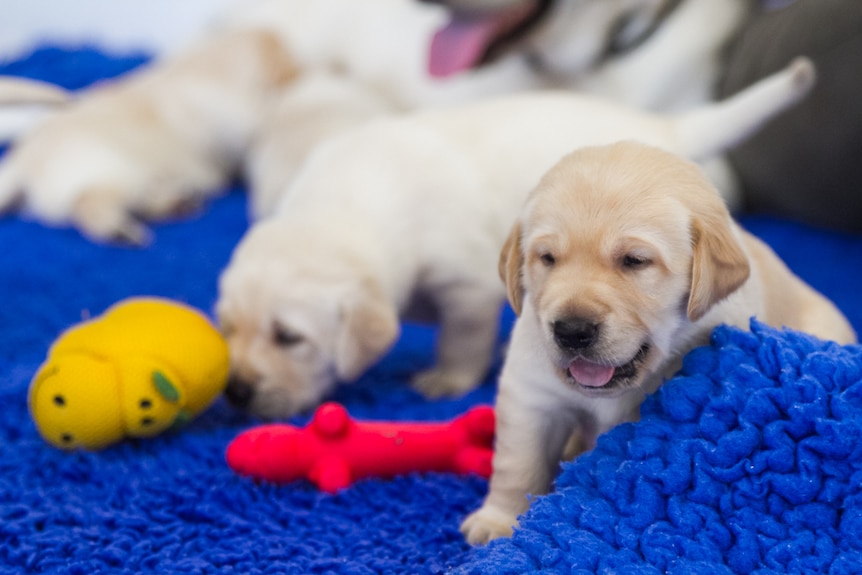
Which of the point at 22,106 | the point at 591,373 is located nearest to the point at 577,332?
the point at 591,373

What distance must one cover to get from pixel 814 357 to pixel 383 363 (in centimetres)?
139

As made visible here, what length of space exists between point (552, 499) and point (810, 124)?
2.08m

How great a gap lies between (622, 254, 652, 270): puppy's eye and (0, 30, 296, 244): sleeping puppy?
244 cm

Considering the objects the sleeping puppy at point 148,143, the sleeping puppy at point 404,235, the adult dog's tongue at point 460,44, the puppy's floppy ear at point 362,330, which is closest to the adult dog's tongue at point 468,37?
the adult dog's tongue at point 460,44

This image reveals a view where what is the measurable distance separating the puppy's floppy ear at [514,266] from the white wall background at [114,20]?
14.7ft

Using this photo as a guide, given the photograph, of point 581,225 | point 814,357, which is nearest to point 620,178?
point 581,225

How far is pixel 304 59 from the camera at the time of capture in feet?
14.9

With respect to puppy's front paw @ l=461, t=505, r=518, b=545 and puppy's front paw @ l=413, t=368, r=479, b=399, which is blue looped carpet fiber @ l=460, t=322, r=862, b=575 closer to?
puppy's front paw @ l=461, t=505, r=518, b=545

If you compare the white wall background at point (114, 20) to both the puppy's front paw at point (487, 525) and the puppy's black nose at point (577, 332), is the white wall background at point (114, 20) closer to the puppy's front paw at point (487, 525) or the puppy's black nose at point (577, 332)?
the puppy's front paw at point (487, 525)

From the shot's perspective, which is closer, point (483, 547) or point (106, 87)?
point (483, 547)

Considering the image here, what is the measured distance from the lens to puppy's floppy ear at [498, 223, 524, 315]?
1.58 metres

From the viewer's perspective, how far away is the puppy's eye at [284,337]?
215 cm

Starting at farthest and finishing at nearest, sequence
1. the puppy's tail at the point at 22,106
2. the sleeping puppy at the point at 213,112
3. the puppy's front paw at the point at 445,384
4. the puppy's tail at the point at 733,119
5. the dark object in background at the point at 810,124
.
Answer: the puppy's tail at the point at 22,106 < the sleeping puppy at the point at 213,112 < the dark object in background at the point at 810,124 < the puppy's tail at the point at 733,119 < the puppy's front paw at the point at 445,384

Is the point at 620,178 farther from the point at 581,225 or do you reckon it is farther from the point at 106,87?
the point at 106,87
